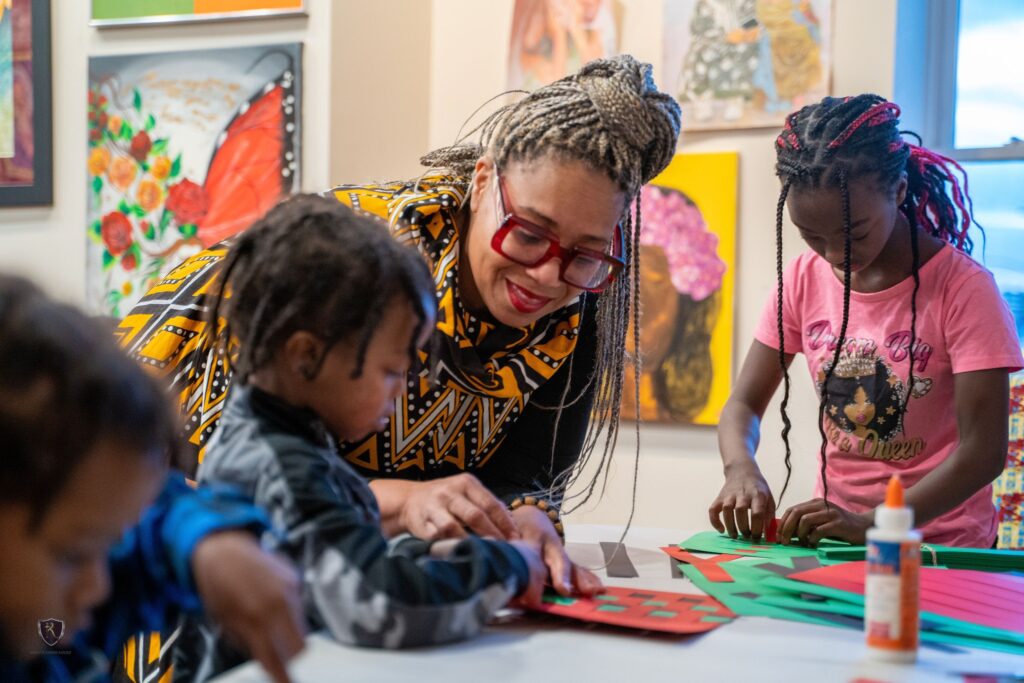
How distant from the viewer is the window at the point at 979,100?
9.44 feet

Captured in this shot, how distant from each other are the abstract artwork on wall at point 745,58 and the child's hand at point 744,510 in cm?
146

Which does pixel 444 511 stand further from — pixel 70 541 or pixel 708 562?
pixel 70 541

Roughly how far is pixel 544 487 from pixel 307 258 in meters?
0.76

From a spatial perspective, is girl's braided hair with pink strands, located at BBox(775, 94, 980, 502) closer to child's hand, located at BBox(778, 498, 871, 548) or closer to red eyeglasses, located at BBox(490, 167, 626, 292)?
child's hand, located at BBox(778, 498, 871, 548)

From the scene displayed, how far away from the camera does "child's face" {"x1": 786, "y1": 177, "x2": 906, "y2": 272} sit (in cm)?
185

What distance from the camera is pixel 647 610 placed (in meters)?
1.04

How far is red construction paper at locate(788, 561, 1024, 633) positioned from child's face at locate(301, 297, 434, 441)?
0.56 meters

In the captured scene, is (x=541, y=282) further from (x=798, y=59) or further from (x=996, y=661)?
(x=798, y=59)

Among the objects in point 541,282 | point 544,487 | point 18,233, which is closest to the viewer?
point 541,282

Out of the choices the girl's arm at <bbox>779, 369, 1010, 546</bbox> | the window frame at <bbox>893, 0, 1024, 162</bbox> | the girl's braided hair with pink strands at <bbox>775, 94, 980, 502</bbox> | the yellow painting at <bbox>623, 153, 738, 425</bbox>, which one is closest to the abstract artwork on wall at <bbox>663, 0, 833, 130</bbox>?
the yellow painting at <bbox>623, 153, 738, 425</bbox>

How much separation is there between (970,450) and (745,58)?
1497mm

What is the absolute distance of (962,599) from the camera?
1128 millimetres

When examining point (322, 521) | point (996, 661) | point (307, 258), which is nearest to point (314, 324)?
point (307, 258)

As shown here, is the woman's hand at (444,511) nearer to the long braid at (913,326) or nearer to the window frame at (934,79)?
the long braid at (913,326)
